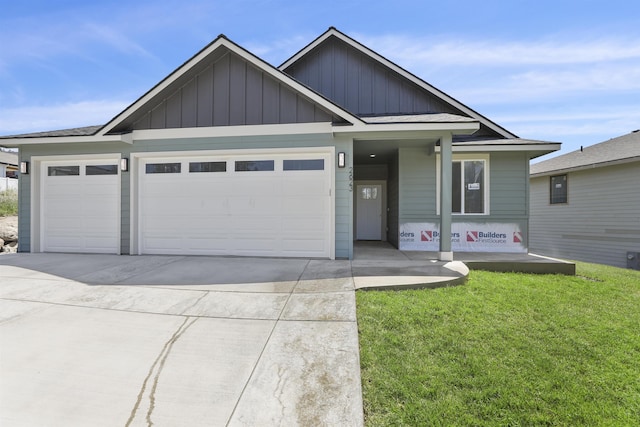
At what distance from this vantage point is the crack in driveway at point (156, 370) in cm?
207

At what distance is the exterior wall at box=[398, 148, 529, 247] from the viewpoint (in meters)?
8.37

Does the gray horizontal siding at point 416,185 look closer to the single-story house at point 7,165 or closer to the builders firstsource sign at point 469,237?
the builders firstsource sign at point 469,237

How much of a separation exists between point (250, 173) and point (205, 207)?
1408 millimetres

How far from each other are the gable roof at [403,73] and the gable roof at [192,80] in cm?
295

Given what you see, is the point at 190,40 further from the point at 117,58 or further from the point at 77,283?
the point at 77,283

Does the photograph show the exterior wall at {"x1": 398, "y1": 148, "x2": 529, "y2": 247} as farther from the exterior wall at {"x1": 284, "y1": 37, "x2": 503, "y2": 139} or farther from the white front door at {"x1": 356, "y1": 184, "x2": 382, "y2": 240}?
the white front door at {"x1": 356, "y1": 184, "x2": 382, "y2": 240}

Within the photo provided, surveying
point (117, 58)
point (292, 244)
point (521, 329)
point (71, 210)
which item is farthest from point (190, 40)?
point (521, 329)

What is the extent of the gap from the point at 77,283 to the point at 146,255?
2597 mm

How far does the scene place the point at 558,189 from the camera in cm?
1295

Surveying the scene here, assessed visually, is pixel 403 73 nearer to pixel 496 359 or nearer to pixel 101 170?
pixel 496 359

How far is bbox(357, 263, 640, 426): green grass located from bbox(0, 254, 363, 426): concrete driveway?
0.30m

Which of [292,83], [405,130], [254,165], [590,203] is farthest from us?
[590,203]

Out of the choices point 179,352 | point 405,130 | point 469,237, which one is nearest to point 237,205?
point 405,130

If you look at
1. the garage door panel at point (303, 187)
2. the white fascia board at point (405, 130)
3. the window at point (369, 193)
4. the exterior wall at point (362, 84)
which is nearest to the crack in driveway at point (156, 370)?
the garage door panel at point (303, 187)
